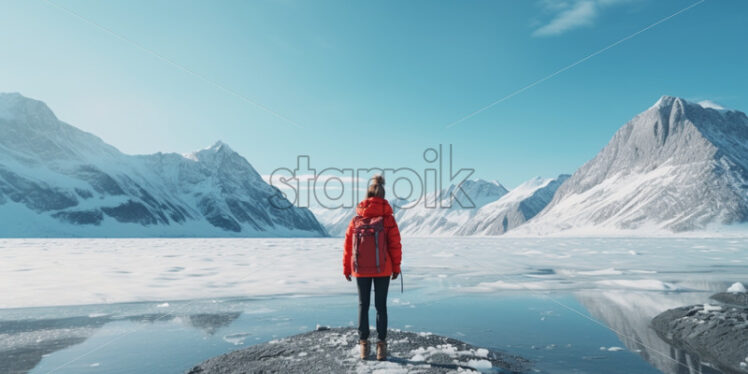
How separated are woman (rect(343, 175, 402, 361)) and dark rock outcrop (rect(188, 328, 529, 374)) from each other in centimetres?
49

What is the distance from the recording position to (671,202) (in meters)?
185

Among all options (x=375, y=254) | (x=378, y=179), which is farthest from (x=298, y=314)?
(x=378, y=179)

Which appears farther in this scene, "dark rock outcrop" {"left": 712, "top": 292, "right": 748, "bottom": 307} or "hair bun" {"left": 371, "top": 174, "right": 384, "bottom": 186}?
"dark rock outcrop" {"left": 712, "top": 292, "right": 748, "bottom": 307}

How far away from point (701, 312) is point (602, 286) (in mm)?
6679

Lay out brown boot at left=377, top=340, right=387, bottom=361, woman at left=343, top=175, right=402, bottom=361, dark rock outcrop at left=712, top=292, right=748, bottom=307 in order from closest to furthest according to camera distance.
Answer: brown boot at left=377, top=340, right=387, bottom=361 → woman at left=343, top=175, right=402, bottom=361 → dark rock outcrop at left=712, top=292, right=748, bottom=307

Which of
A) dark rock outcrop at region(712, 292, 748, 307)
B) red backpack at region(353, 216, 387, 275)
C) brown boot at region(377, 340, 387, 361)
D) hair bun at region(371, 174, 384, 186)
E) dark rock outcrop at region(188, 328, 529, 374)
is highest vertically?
hair bun at region(371, 174, 384, 186)

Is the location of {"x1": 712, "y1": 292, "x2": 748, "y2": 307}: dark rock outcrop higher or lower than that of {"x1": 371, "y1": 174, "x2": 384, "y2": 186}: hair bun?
lower

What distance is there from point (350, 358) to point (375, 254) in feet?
6.25

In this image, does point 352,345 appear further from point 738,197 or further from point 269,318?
point 738,197

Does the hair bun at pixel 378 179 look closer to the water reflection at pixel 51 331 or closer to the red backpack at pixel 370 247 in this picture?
the red backpack at pixel 370 247

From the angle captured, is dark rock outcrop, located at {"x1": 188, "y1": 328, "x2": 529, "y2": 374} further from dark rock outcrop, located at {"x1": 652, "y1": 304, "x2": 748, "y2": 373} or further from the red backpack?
dark rock outcrop, located at {"x1": 652, "y1": 304, "x2": 748, "y2": 373}

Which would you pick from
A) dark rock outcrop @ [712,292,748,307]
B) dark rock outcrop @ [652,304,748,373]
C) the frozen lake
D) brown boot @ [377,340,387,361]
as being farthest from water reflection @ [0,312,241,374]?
dark rock outcrop @ [712,292,748,307]

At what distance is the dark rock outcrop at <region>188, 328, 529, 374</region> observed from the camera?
264 inches

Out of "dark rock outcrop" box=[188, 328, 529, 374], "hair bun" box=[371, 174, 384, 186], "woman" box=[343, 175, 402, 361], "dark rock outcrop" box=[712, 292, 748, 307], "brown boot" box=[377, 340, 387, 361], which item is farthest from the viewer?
"dark rock outcrop" box=[712, 292, 748, 307]
